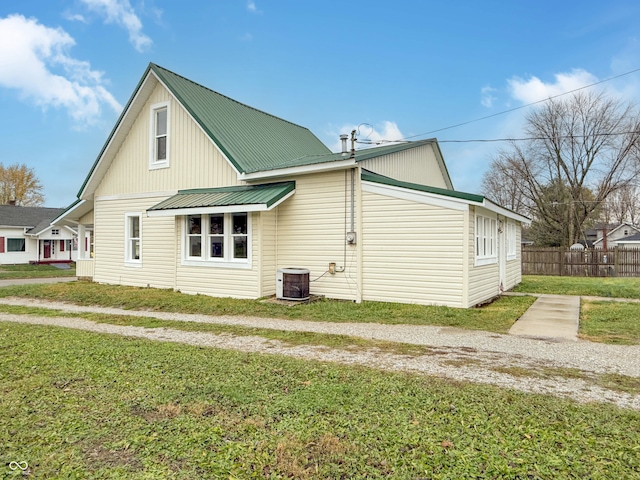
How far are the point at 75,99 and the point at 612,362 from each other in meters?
21.5

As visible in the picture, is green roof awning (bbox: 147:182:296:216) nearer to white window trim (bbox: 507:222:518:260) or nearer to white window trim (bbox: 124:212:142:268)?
white window trim (bbox: 124:212:142:268)

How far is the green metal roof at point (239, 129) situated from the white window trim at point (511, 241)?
→ 8.27 meters

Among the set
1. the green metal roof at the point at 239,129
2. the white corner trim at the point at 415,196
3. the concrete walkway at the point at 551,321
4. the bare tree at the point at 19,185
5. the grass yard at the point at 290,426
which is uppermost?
the bare tree at the point at 19,185

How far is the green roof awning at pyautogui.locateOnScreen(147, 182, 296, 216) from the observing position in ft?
35.3

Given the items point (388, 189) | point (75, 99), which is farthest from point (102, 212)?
point (388, 189)

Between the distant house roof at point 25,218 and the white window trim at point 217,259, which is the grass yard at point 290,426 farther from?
the distant house roof at point 25,218

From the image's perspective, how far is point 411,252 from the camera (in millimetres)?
10180

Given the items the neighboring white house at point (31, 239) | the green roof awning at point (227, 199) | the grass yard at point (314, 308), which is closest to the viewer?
the grass yard at point (314, 308)

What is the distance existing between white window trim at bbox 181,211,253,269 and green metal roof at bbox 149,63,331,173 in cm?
180

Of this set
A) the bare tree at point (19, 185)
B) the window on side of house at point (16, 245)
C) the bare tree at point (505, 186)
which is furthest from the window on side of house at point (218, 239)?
the bare tree at point (19, 185)

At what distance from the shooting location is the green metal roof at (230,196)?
10.9 metres

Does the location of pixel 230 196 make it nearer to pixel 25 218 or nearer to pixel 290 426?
pixel 290 426

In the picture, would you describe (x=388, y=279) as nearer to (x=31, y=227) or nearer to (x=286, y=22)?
(x=286, y=22)

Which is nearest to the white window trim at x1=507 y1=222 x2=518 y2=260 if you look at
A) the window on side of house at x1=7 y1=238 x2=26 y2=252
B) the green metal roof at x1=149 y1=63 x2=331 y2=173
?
the green metal roof at x1=149 y1=63 x2=331 y2=173
